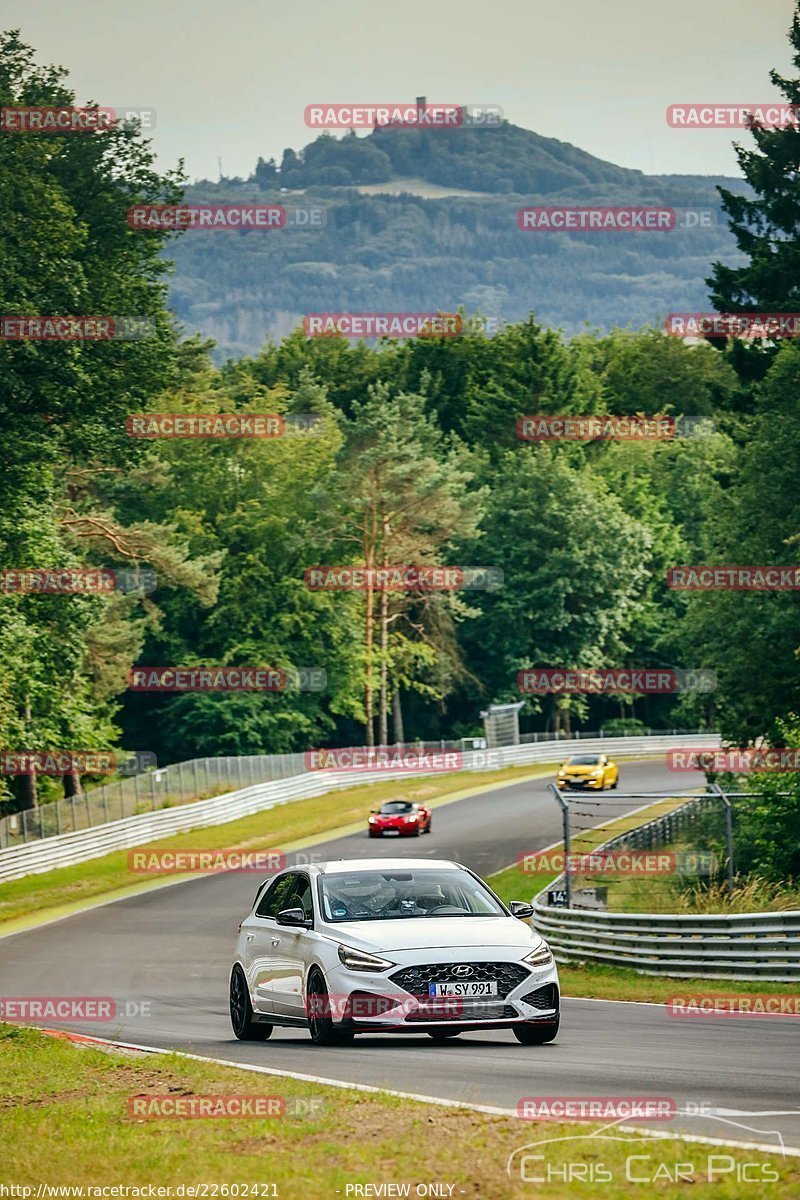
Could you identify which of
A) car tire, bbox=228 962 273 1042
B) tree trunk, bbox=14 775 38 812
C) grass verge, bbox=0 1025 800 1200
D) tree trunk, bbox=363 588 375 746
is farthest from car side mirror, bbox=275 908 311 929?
tree trunk, bbox=363 588 375 746

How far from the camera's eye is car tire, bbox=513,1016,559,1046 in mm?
13906

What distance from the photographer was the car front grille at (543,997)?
44.8ft

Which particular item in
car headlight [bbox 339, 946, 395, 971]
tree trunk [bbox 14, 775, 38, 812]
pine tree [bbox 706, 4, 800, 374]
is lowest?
tree trunk [bbox 14, 775, 38, 812]

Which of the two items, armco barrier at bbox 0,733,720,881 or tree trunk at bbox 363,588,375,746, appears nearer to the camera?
armco barrier at bbox 0,733,720,881

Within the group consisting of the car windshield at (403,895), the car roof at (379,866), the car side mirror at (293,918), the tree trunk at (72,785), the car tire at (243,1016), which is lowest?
the tree trunk at (72,785)

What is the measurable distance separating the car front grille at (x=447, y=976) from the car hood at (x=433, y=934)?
0.17 meters

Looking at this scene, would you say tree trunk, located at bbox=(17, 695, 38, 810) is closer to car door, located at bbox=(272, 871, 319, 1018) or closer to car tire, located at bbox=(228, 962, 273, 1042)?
car tire, located at bbox=(228, 962, 273, 1042)

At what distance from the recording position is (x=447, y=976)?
44.2 feet

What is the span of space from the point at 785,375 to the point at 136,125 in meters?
17.6

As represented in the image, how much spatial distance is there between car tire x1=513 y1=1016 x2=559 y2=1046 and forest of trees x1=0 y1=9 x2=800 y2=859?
80.3 ft

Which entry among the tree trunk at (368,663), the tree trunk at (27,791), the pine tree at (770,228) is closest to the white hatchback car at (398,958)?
the pine tree at (770,228)

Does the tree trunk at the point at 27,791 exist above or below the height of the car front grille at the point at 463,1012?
below

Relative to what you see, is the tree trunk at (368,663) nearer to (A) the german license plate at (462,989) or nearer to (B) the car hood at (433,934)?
(B) the car hood at (433,934)

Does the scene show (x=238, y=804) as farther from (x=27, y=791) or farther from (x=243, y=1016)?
(x=243, y=1016)
